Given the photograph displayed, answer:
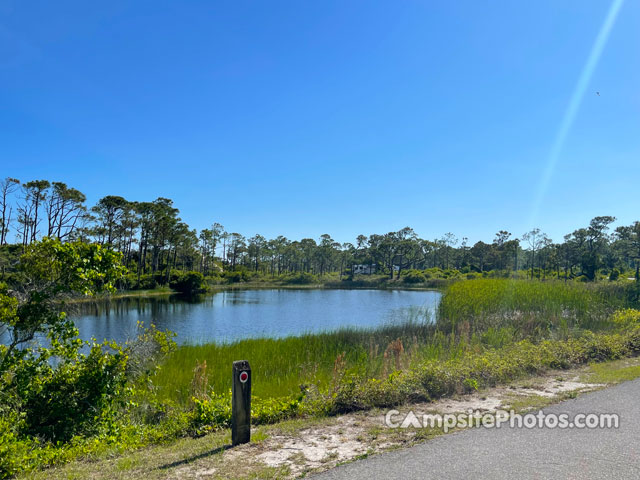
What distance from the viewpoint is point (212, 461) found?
386 cm

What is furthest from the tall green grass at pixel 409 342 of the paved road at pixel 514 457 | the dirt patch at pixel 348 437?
the paved road at pixel 514 457

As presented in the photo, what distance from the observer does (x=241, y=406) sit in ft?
14.3

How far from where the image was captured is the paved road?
3.41 m

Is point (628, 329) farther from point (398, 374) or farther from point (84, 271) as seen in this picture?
point (84, 271)

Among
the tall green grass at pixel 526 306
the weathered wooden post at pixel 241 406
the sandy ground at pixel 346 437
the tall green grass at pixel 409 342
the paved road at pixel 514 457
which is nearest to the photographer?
the paved road at pixel 514 457

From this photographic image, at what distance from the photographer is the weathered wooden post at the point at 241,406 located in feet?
14.1

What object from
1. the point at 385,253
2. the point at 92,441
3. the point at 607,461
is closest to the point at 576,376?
the point at 607,461

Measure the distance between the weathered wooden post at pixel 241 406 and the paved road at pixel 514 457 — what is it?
1.19 metres

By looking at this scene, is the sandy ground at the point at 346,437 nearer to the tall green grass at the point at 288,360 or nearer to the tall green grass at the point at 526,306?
the tall green grass at the point at 288,360

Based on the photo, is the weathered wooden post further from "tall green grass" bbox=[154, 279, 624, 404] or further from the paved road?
"tall green grass" bbox=[154, 279, 624, 404]

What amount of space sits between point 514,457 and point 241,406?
264cm

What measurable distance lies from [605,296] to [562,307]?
331cm

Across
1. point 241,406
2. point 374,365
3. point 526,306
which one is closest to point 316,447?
point 241,406

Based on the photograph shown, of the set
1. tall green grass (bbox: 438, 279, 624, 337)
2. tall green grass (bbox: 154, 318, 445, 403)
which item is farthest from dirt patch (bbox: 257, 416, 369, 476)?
tall green grass (bbox: 438, 279, 624, 337)
